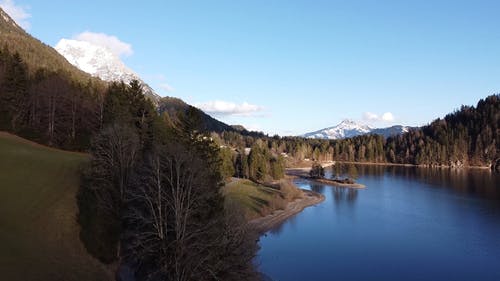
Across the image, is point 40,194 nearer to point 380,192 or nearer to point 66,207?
point 66,207

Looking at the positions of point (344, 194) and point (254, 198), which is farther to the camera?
point (344, 194)

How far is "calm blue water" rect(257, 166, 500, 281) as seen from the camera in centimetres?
4406

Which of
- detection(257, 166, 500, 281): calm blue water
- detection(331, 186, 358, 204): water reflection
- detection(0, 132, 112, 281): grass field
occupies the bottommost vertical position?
detection(257, 166, 500, 281): calm blue water

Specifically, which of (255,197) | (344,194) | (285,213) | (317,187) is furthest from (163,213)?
(317,187)

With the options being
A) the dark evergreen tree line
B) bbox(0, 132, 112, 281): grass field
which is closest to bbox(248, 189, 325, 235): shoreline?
the dark evergreen tree line

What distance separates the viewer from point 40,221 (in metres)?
33.8

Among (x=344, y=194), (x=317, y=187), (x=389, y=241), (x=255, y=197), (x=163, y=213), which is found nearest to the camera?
(x=163, y=213)

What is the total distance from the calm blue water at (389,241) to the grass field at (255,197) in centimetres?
522

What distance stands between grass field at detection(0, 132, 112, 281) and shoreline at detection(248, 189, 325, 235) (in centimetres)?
2326

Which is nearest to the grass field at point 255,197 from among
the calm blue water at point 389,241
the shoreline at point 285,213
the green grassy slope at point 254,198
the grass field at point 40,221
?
the green grassy slope at point 254,198

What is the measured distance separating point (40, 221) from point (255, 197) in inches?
1971

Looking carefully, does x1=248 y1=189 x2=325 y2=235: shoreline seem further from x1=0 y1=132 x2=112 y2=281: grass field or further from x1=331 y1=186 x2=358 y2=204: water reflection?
x1=0 y1=132 x2=112 y2=281: grass field

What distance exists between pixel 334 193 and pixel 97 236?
82362 millimetres

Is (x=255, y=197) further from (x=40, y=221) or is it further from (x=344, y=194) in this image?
(x=40, y=221)
